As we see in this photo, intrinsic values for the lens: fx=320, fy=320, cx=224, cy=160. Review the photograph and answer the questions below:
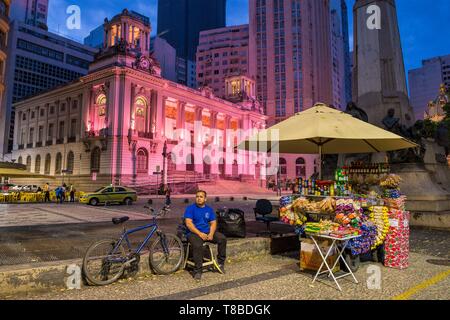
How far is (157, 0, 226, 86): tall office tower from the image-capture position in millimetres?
183000

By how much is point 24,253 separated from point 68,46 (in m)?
96.9

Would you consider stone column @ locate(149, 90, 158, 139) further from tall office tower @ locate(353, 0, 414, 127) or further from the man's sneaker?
the man's sneaker

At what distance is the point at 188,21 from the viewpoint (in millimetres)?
185875

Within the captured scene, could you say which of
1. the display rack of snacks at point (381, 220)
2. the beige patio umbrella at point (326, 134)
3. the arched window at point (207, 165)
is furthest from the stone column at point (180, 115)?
the display rack of snacks at point (381, 220)

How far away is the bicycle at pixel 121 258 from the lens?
17.0 ft

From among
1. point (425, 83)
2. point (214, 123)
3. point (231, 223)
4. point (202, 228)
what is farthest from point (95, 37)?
point (202, 228)

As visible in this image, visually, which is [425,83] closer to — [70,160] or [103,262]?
[70,160]

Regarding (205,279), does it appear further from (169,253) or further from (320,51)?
(320,51)

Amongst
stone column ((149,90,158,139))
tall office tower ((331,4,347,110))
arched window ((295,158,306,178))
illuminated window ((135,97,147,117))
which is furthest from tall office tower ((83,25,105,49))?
illuminated window ((135,97,147,117))

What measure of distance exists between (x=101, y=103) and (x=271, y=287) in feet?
156

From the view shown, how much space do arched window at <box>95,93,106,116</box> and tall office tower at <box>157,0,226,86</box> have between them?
139917 millimetres

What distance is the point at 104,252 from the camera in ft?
17.3
